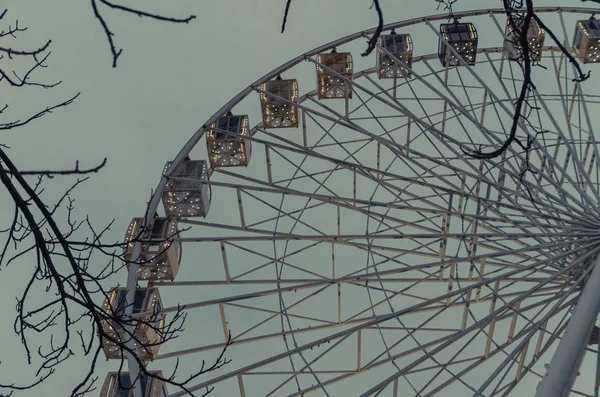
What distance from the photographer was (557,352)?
8.31 metres

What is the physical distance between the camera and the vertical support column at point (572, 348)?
7.39 metres

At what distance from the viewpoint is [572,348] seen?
8281mm

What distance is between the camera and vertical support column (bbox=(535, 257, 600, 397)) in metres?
7.39

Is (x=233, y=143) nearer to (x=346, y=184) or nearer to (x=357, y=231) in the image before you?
(x=357, y=231)

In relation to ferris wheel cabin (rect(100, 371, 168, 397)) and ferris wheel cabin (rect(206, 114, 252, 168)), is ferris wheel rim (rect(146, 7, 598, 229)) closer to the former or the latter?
ferris wheel cabin (rect(206, 114, 252, 168))

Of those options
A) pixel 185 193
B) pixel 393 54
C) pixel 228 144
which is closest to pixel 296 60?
pixel 393 54

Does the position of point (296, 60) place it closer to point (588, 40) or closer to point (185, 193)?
point (185, 193)

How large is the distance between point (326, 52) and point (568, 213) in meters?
8.09

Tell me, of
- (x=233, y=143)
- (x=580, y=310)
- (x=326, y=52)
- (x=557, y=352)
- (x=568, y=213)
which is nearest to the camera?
(x=557, y=352)

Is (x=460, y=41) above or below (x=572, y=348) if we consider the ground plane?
above

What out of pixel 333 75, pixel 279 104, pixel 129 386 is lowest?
pixel 129 386

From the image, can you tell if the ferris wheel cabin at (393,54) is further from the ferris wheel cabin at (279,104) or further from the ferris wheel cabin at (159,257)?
the ferris wheel cabin at (159,257)

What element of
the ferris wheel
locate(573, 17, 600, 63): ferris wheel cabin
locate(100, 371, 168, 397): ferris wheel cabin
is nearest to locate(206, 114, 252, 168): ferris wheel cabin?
the ferris wheel

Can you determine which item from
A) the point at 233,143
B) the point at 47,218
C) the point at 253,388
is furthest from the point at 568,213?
the point at 253,388
